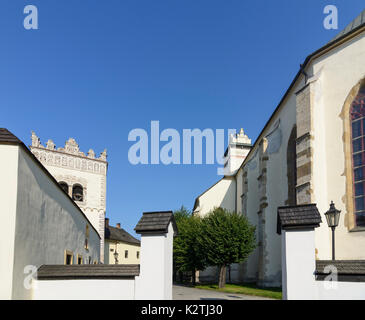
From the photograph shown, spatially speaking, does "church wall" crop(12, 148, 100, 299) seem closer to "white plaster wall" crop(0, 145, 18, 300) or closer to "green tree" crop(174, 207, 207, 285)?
"white plaster wall" crop(0, 145, 18, 300)

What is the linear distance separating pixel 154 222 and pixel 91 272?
185 centimetres

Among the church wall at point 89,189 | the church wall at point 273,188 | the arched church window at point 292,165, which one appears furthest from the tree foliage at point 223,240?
the church wall at point 89,189

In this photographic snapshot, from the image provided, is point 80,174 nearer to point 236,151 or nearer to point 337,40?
point 236,151

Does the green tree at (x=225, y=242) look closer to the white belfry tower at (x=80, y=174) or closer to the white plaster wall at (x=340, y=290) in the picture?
the white belfry tower at (x=80, y=174)

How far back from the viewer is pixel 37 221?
34.2 ft

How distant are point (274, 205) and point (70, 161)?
21.3 metres

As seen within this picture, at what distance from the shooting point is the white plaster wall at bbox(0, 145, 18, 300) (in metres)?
8.38

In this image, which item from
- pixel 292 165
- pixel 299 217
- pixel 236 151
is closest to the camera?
pixel 299 217

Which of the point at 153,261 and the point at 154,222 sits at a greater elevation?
the point at 154,222

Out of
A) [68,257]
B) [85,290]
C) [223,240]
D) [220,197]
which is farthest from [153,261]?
[220,197]

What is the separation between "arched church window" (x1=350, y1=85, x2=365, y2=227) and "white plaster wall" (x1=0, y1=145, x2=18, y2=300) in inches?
534

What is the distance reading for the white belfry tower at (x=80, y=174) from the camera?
37.0 m

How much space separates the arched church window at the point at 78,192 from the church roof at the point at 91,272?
2915 cm
